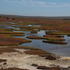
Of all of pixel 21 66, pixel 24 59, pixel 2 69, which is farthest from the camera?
pixel 24 59

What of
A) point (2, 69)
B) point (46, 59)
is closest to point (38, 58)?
point (46, 59)

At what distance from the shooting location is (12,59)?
2811cm

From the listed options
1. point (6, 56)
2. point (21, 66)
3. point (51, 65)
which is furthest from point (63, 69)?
point (6, 56)

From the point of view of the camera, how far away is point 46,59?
28.6 metres

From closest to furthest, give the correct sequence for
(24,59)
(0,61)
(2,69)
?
(2,69) < (0,61) < (24,59)

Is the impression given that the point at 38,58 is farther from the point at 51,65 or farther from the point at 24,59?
the point at 51,65

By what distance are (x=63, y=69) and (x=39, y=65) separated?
3.27m

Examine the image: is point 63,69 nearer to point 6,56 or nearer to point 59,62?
point 59,62

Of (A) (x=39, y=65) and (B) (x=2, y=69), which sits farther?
(A) (x=39, y=65)

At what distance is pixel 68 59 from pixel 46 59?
3.30m

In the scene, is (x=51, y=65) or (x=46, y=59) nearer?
(x=51, y=65)

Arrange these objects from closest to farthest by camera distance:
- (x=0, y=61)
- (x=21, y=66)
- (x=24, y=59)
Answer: (x=21, y=66)
(x=0, y=61)
(x=24, y=59)

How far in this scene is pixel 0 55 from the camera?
30750 mm

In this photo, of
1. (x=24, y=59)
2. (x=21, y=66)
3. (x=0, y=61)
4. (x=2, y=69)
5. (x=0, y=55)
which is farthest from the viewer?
(x=0, y=55)
